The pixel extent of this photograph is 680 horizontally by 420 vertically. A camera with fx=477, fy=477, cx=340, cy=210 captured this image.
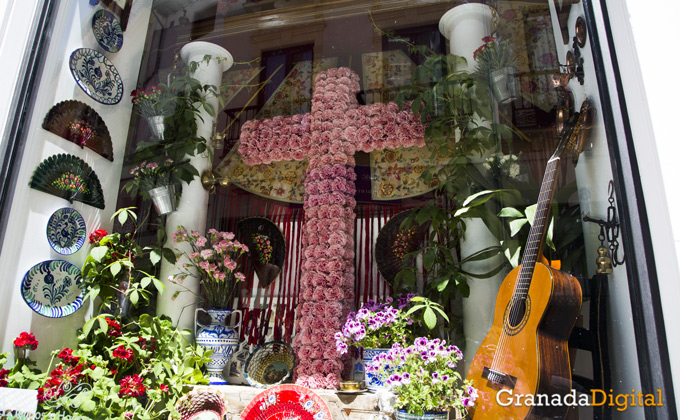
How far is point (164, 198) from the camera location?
10.8 feet

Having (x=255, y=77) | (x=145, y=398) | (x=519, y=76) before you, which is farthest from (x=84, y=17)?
(x=519, y=76)

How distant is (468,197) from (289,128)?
5.25ft

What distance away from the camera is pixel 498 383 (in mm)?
1718

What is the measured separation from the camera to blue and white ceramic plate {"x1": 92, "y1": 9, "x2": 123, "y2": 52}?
2711 millimetres

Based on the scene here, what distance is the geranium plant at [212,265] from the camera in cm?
327

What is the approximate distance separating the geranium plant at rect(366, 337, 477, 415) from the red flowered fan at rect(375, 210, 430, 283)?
1.10 meters

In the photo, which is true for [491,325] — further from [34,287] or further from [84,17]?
[84,17]

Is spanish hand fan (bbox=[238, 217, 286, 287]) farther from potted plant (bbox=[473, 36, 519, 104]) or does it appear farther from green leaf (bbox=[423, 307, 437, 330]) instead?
potted plant (bbox=[473, 36, 519, 104])

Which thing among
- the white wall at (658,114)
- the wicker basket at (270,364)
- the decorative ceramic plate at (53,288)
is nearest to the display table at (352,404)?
the wicker basket at (270,364)

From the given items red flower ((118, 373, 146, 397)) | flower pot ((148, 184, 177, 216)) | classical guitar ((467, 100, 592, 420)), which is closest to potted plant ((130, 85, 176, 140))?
flower pot ((148, 184, 177, 216))

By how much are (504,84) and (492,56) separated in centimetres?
33

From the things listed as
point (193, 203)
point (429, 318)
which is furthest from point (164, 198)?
point (429, 318)

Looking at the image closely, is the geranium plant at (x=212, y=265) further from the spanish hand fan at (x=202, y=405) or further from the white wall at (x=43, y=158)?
the spanish hand fan at (x=202, y=405)

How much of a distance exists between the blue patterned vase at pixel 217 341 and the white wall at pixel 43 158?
74 centimetres
